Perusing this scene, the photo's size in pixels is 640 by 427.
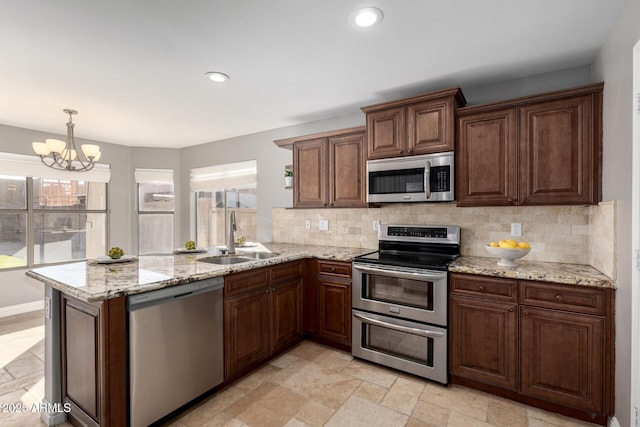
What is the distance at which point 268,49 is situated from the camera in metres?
2.17

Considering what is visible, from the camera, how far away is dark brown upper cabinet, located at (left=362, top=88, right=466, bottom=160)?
259cm

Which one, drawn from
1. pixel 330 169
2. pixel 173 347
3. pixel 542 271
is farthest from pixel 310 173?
pixel 542 271

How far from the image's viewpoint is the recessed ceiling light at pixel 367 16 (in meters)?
1.74

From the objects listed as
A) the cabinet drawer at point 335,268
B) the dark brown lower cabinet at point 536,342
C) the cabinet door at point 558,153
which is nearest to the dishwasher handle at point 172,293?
the cabinet drawer at point 335,268

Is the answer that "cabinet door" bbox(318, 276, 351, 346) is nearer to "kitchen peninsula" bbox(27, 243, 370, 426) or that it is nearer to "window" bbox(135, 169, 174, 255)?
"kitchen peninsula" bbox(27, 243, 370, 426)

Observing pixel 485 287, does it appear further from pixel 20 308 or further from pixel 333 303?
pixel 20 308

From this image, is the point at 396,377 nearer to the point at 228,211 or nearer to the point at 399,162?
the point at 399,162

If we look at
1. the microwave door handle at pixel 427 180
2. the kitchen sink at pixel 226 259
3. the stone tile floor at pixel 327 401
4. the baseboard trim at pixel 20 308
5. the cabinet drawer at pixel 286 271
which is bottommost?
the stone tile floor at pixel 327 401

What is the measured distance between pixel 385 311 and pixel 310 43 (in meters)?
2.13

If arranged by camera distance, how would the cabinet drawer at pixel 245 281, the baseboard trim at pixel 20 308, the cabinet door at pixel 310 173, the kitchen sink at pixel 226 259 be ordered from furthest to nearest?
the baseboard trim at pixel 20 308 → the cabinet door at pixel 310 173 → the kitchen sink at pixel 226 259 → the cabinet drawer at pixel 245 281

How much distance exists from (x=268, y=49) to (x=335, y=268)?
1.93 meters

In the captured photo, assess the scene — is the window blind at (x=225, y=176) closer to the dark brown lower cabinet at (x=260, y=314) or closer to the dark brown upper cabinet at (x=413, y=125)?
the dark brown lower cabinet at (x=260, y=314)

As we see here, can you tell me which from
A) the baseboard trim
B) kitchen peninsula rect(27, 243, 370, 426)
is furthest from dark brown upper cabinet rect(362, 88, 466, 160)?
the baseboard trim

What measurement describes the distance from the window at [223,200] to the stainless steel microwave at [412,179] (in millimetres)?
2082
